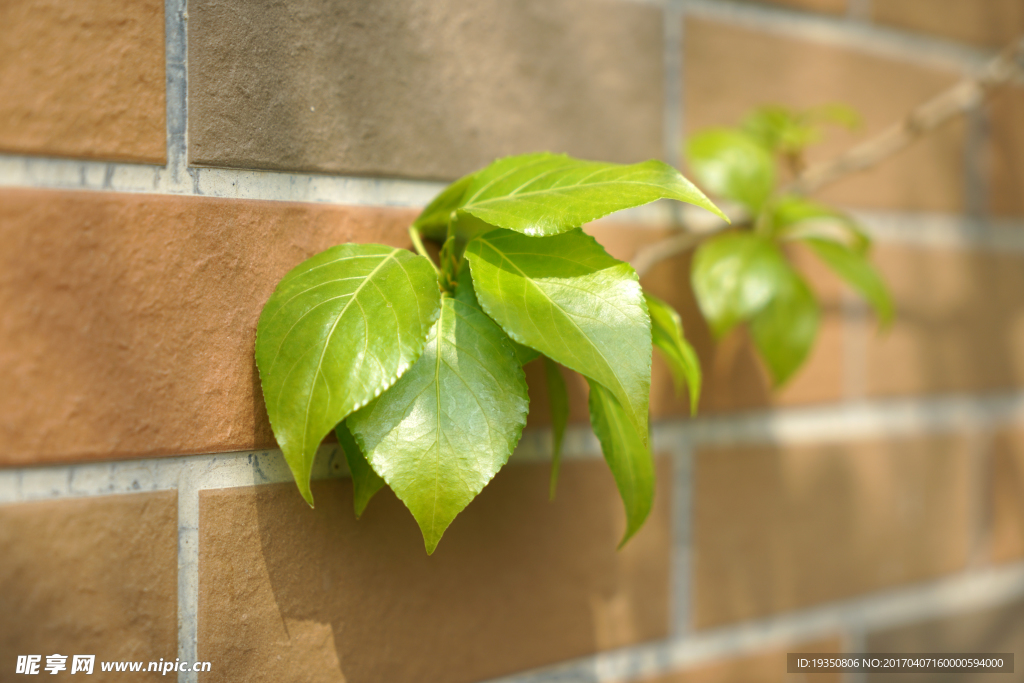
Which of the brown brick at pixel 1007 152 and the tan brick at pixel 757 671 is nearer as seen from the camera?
the tan brick at pixel 757 671

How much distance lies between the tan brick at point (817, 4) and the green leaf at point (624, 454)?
0.41 m

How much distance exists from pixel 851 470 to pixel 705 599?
0.65 ft

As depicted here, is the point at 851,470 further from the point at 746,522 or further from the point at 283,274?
the point at 283,274

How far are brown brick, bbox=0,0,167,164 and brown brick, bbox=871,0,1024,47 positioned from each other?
62 centimetres

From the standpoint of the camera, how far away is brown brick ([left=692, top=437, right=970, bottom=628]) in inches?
22.0

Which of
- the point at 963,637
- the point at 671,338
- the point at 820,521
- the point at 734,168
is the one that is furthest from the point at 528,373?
the point at 963,637

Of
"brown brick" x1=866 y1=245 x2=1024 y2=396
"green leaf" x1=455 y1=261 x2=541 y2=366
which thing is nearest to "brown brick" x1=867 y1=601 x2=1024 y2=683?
"brown brick" x1=866 y1=245 x2=1024 y2=396

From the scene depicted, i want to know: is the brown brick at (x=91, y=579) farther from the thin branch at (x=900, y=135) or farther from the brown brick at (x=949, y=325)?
the brown brick at (x=949, y=325)

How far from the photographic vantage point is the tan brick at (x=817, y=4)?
22.7 inches

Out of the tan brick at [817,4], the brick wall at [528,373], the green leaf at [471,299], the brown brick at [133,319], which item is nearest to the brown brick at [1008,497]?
the brick wall at [528,373]

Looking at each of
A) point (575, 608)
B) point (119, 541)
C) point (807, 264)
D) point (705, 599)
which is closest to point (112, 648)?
point (119, 541)

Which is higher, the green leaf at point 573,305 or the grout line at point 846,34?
the grout line at point 846,34

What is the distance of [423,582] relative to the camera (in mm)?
428

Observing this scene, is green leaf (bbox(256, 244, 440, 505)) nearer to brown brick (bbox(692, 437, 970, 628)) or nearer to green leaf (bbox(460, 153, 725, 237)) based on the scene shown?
green leaf (bbox(460, 153, 725, 237))
